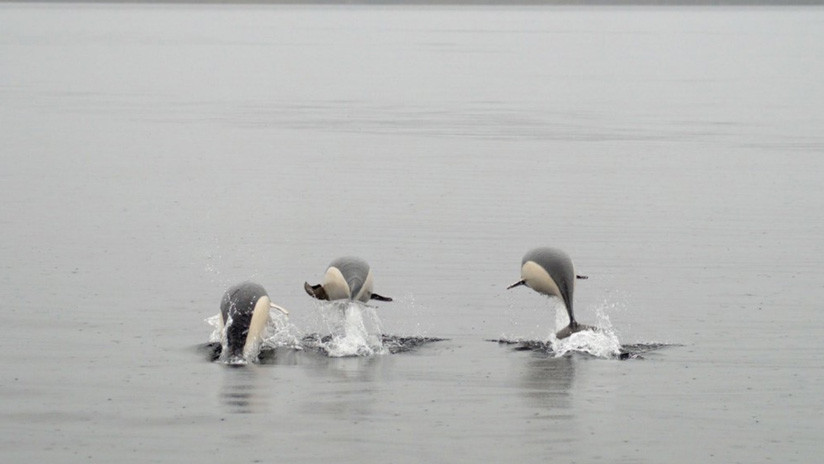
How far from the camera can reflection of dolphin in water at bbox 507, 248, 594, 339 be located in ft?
65.1

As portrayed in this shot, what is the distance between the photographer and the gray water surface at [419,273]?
16000mm

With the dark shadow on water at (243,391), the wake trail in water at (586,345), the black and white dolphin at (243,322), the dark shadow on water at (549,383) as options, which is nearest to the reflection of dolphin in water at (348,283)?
the black and white dolphin at (243,322)

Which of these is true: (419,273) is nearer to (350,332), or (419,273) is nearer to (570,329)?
(350,332)

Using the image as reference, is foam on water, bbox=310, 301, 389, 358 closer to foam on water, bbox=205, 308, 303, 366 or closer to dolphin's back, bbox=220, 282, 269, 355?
foam on water, bbox=205, 308, 303, 366

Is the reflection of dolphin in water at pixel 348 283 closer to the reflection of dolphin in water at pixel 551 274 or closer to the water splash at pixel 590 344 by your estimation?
the reflection of dolphin in water at pixel 551 274

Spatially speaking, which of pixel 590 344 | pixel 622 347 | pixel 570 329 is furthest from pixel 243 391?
pixel 622 347

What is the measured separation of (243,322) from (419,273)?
21.5 feet

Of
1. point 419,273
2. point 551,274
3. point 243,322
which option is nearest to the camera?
point 243,322

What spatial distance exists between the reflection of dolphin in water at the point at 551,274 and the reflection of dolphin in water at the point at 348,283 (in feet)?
6.20

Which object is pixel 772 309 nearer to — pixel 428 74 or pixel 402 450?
pixel 402 450

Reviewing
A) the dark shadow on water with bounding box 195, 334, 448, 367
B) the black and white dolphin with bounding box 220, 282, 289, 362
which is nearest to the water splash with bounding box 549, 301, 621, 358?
the dark shadow on water with bounding box 195, 334, 448, 367

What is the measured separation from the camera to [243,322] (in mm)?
18516

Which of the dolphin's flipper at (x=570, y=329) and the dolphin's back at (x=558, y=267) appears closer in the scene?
the dolphin's flipper at (x=570, y=329)

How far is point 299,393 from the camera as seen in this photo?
56.4 ft
